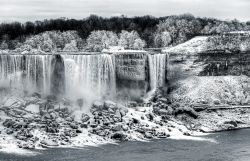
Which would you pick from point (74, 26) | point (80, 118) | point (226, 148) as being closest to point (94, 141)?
point (80, 118)

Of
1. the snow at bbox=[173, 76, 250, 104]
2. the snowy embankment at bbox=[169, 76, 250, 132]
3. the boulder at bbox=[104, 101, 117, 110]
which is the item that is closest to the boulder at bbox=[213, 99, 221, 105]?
the snowy embankment at bbox=[169, 76, 250, 132]

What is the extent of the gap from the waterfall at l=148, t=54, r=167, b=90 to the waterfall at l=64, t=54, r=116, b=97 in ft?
20.5

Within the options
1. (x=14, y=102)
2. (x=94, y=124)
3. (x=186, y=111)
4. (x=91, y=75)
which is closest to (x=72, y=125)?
(x=94, y=124)

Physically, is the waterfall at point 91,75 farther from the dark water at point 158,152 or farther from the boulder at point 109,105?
the dark water at point 158,152

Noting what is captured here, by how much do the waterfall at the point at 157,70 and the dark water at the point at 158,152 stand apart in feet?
64.8

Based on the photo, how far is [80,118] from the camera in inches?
2665

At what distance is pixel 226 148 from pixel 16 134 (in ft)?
75.4

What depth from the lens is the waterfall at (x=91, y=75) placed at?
77.2 metres

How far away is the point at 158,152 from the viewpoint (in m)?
58.7

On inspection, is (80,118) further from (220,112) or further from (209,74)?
(209,74)

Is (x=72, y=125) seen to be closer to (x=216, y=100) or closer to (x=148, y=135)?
(x=148, y=135)

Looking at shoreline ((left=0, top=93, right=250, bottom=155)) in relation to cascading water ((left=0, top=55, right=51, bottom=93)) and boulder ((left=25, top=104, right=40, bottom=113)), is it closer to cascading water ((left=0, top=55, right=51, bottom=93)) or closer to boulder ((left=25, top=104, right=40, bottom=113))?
boulder ((left=25, top=104, right=40, bottom=113))

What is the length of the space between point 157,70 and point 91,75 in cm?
1095

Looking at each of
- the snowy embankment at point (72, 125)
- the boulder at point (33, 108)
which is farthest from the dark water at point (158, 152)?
the boulder at point (33, 108)
